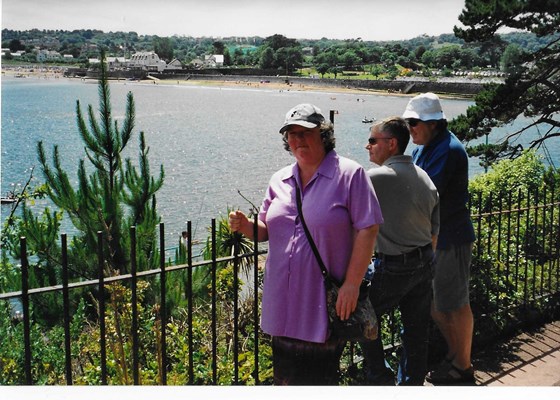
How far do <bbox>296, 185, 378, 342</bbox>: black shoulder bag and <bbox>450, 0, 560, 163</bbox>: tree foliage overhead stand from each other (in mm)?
8400

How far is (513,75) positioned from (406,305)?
9913 millimetres

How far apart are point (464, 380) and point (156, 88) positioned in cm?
5834

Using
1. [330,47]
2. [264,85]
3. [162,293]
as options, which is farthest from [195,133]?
[162,293]

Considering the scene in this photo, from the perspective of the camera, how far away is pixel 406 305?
2.38 meters

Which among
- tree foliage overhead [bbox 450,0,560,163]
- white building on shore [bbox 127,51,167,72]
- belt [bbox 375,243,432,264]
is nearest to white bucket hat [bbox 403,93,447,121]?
belt [bbox 375,243,432,264]

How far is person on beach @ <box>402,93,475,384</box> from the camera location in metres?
2.45

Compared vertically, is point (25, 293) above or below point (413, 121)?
below

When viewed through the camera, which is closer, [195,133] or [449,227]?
[449,227]

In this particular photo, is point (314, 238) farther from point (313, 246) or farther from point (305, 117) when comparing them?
point (305, 117)

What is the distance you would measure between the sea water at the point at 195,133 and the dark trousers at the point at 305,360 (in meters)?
4.96

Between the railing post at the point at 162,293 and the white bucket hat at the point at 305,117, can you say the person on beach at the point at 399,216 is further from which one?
the railing post at the point at 162,293

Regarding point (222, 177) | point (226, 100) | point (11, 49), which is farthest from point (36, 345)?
point (226, 100)

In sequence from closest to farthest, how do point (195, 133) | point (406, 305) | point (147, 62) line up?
1. point (406, 305)
2. point (195, 133)
3. point (147, 62)

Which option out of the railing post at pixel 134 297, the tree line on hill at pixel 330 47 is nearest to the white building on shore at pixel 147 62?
the tree line on hill at pixel 330 47
